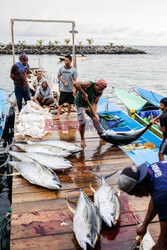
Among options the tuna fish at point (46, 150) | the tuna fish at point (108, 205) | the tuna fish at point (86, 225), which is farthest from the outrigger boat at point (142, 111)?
the tuna fish at point (86, 225)

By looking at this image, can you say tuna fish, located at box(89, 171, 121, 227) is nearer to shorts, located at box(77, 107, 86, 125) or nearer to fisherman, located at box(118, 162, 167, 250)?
fisherman, located at box(118, 162, 167, 250)

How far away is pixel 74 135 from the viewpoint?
5.81 m

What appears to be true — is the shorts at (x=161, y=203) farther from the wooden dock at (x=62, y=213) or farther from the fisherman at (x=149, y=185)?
the wooden dock at (x=62, y=213)

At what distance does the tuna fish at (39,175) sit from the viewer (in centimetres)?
352

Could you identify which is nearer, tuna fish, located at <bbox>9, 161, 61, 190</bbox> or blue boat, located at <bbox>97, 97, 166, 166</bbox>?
tuna fish, located at <bbox>9, 161, 61, 190</bbox>

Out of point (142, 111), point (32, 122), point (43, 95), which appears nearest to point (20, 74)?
point (43, 95)

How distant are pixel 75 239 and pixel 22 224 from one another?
74 centimetres

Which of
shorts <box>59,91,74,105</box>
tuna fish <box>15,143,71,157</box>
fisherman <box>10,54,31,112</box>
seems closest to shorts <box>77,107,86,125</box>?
tuna fish <box>15,143,71,157</box>

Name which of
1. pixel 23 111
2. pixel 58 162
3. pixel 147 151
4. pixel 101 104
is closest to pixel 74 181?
pixel 58 162

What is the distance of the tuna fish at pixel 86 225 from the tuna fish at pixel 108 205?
12cm

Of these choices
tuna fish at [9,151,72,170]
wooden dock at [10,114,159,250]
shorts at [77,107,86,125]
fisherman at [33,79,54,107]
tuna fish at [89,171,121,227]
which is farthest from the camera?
fisherman at [33,79,54,107]

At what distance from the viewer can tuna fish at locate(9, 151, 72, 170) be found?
4.01 metres

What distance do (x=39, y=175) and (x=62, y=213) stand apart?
2.70 feet

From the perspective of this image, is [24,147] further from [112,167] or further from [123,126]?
[123,126]
